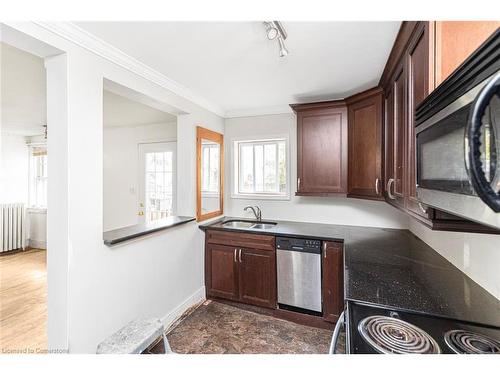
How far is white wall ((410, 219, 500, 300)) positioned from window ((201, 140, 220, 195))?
2357 mm

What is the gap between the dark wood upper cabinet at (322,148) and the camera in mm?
2553

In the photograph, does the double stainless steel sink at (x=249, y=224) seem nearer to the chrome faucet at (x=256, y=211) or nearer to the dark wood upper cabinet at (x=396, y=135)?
the chrome faucet at (x=256, y=211)

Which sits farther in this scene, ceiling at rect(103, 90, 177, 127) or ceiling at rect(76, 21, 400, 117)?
ceiling at rect(103, 90, 177, 127)

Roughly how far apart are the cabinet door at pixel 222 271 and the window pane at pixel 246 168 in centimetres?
99

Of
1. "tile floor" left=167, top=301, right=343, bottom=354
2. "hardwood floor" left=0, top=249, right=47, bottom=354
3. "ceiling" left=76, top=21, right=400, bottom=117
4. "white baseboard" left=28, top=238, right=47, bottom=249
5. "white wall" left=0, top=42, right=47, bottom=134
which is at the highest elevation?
"white wall" left=0, top=42, right=47, bottom=134

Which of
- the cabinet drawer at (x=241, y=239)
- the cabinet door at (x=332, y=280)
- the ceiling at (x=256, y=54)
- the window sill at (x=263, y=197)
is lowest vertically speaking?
the cabinet door at (x=332, y=280)

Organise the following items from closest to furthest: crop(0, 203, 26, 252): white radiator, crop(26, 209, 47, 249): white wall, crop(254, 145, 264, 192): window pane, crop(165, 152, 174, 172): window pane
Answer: crop(254, 145, 264, 192): window pane → crop(165, 152, 174, 172): window pane → crop(0, 203, 26, 252): white radiator → crop(26, 209, 47, 249): white wall

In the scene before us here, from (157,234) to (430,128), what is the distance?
2.13 metres

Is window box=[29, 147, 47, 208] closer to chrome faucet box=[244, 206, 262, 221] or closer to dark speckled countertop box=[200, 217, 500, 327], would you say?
chrome faucet box=[244, 206, 262, 221]

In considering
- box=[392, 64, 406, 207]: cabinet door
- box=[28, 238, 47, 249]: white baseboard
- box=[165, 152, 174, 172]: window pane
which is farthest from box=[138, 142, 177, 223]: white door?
box=[392, 64, 406, 207]: cabinet door

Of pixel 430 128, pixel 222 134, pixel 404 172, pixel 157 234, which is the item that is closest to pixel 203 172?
pixel 222 134

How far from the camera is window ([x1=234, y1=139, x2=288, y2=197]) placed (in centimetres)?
320

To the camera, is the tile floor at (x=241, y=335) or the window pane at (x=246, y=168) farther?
the window pane at (x=246, y=168)

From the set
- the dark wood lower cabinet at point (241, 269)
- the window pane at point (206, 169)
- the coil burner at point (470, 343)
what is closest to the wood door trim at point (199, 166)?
the window pane at point (206, 169)
